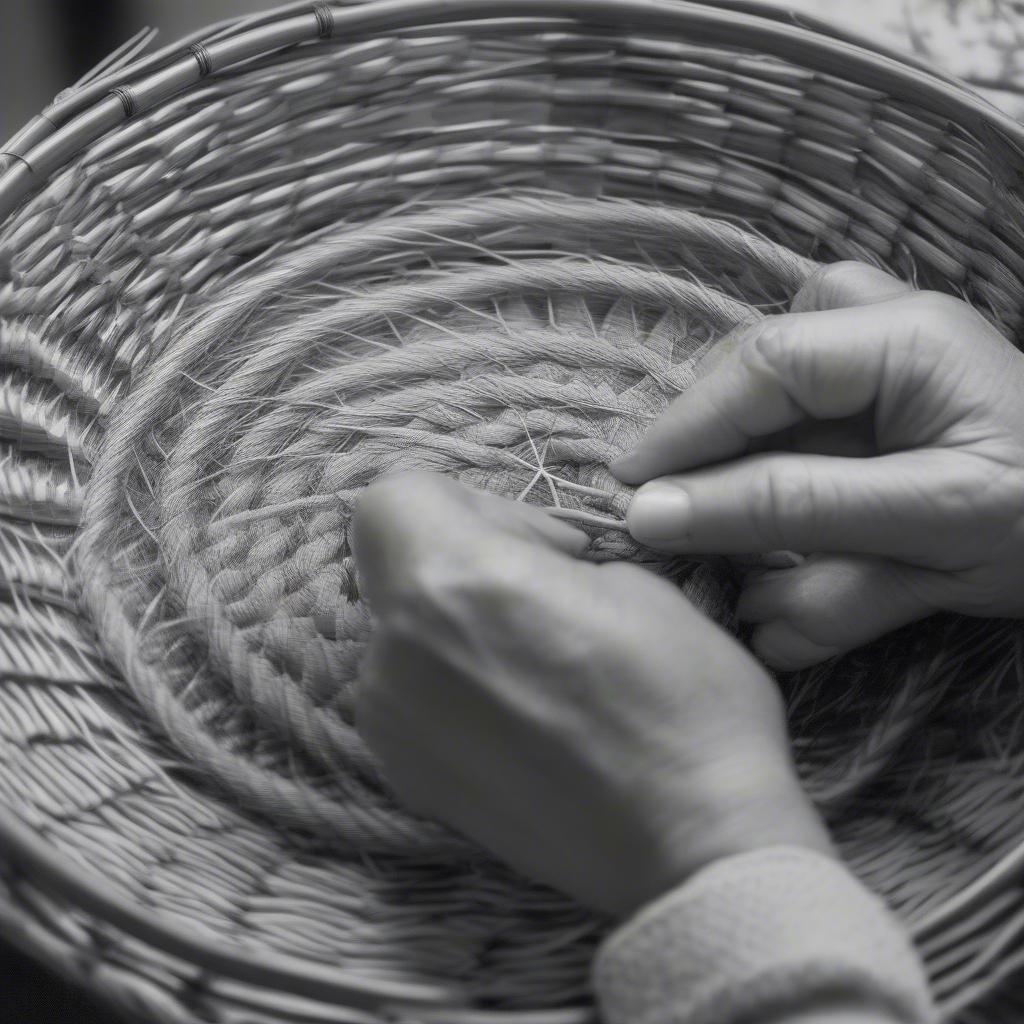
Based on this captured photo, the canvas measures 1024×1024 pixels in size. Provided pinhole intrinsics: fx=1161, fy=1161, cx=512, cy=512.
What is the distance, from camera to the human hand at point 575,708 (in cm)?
34

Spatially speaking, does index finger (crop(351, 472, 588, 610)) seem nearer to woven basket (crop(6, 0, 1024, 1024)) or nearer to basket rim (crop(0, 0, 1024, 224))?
woven basket (crop(6, 0, 1024, 1024))

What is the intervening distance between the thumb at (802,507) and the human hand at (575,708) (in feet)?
0.22

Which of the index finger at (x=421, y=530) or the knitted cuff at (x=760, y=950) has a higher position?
the index finger at (x=421, y=530)

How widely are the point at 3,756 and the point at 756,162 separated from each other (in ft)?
1.35

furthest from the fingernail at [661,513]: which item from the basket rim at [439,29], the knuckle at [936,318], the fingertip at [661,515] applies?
the basket rim at [439,29]

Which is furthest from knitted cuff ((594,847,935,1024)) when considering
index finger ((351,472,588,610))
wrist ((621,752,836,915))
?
index finger ((351,472,588,610))

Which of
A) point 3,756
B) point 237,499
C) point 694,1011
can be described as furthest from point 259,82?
point 694,1011

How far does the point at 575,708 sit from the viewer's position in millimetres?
350

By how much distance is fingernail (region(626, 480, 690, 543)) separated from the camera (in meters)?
0.43

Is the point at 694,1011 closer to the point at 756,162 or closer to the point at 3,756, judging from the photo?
the point at 3,756

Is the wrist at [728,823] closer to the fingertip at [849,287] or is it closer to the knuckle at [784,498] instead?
the knuckle at [784,498]

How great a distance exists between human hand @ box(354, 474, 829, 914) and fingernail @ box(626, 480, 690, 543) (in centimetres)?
6

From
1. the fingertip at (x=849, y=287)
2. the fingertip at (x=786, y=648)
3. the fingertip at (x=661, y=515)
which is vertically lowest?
the fingertip at (x=786, y=648)

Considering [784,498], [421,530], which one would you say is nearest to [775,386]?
[784,498]
